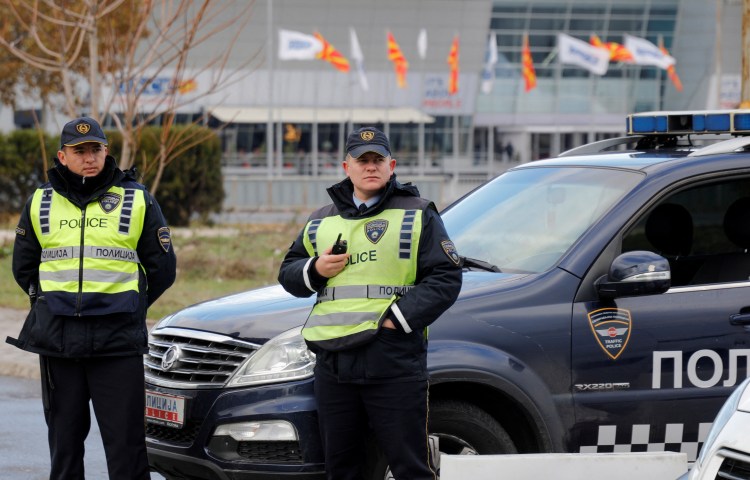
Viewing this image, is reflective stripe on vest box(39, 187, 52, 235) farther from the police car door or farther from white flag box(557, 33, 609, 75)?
white flag box(557, 33, 609, 75)

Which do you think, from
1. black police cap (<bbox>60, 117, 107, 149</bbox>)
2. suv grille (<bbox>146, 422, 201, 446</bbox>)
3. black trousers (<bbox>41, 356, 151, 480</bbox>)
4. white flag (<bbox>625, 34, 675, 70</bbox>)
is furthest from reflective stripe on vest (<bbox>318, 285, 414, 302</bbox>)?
white flag (<bbox>625, 34, 675, 70</bbox>)

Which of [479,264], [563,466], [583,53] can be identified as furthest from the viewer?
[583,53]

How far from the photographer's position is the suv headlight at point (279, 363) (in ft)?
16.5

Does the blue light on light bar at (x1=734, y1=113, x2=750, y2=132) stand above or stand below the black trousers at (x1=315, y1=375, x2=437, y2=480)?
above

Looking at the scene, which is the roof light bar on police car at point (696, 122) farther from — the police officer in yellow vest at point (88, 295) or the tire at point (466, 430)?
the police officer in yellow vest at point (88, 295)

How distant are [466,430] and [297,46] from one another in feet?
125

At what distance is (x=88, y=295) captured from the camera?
513 cm

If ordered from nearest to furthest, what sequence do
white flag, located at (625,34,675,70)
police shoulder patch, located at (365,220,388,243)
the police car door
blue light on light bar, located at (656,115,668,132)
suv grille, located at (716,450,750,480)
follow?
suv grille, located at (716,450,750,480), police shoulder patch, located at (365,220,388,243), the police car door, blue light on light bar, located at (656,115,668,132), white flag, located at (625,34,675,70)

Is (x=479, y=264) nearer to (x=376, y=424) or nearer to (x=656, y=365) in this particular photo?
(x=656, y=365)

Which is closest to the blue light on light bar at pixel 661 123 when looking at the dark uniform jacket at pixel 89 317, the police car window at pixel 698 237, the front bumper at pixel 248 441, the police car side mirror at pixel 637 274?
the police car window at pixel 698 237

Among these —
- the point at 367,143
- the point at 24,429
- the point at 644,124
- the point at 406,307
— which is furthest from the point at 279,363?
the point at 24,429

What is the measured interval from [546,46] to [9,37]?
3806 centimetres

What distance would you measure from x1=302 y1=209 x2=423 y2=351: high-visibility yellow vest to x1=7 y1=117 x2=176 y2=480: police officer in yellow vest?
91 centimetres

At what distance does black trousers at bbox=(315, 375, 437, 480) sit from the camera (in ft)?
15.3
